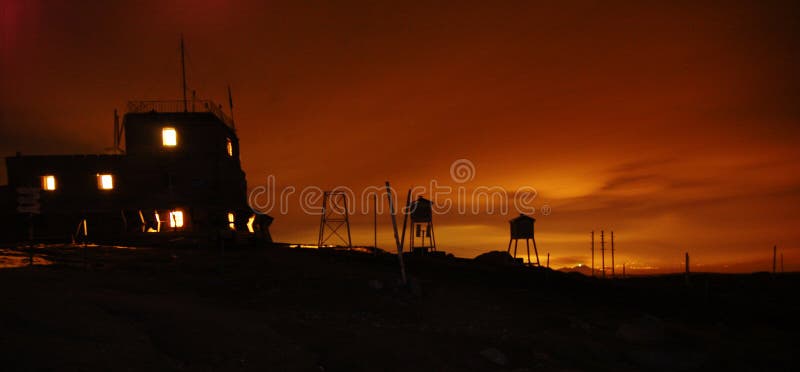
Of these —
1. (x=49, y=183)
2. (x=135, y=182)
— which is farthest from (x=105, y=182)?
(x=49, y=183)

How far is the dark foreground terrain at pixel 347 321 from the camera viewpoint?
11.2 m

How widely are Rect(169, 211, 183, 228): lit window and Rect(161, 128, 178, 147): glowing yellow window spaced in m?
6.60

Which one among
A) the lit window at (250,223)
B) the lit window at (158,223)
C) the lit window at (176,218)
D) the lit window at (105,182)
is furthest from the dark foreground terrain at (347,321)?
the lit window at (250,223)

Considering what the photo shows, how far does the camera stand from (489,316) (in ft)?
60.5

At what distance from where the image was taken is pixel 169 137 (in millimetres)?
44844

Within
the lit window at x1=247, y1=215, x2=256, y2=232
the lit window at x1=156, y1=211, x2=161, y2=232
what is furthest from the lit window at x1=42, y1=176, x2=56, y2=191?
the lit window at x1=247, y1=215, x2=256, y2=232

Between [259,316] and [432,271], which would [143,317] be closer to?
[259,316]

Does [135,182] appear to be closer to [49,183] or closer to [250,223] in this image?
[49,183]

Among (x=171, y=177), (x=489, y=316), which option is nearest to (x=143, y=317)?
(x=489, y=316)

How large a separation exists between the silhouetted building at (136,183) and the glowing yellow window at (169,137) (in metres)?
0.06

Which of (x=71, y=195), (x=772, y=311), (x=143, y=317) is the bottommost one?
(x=772, y=311)

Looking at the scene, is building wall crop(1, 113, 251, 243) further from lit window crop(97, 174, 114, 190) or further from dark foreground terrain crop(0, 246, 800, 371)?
dark foreground terrain crop(0, 246, 800, 371)

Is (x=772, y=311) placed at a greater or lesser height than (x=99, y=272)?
lesser

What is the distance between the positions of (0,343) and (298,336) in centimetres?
679
